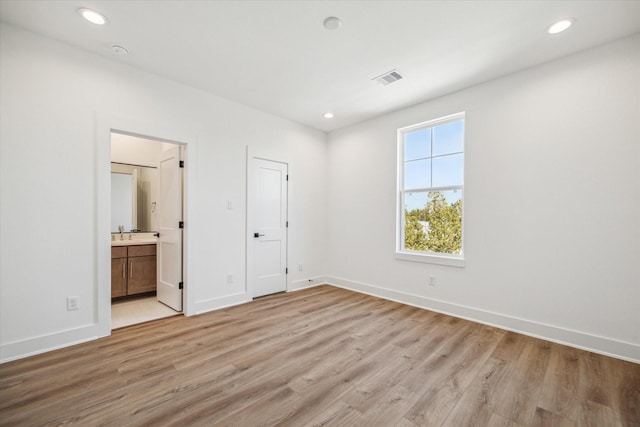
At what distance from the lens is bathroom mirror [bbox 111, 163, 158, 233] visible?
14.9 ft

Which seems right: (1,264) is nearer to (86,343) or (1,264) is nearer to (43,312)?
(43,312)

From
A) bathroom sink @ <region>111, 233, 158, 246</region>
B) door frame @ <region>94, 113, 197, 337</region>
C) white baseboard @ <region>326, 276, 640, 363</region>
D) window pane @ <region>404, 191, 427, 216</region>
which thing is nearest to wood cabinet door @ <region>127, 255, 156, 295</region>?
bathroom sink @ <region>111, 233, 158, 246</region>

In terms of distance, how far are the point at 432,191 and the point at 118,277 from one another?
465cm

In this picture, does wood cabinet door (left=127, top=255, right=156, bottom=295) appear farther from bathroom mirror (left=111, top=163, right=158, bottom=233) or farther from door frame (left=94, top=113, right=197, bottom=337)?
door frame (left=94, top=113, right=197, bottom=337)

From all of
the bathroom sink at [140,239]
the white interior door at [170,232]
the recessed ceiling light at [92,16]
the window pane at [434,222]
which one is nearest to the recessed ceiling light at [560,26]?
the window pane at [434,222]

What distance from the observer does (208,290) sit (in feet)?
11.9

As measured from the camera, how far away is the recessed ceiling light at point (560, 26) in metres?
2.27

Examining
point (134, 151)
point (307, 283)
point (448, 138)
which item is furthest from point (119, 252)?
point (448, 138)

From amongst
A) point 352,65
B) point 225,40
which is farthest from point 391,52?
point 225,40

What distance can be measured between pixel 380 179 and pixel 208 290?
300 centimetres

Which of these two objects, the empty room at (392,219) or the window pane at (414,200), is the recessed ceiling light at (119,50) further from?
the window pane at (414,200)

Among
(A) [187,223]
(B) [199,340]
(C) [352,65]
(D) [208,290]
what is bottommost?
(B) [199,340]

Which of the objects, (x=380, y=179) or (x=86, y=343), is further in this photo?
(x=380, y=179)

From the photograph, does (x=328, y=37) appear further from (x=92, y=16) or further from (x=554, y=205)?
(x=554, y=205)
